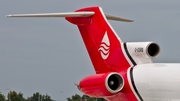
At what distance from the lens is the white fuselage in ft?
94.3

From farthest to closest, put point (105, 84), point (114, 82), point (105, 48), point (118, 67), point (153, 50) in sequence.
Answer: point (105, 48), point (118, 67), point (153, 50), point (114, 82), point (105, 84)

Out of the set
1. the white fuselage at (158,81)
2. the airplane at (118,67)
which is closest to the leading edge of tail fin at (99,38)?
the airplane at (118,67)

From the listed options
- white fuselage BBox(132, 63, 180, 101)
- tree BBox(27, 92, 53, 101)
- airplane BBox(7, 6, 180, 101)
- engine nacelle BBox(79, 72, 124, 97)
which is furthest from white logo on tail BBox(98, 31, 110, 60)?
tree BBox(27, 92, 53, 101)

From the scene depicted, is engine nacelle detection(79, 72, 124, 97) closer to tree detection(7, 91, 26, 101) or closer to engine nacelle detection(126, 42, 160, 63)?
engine nacelle detection(126, 42, 160, 63)

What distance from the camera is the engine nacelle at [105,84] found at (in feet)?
98.5

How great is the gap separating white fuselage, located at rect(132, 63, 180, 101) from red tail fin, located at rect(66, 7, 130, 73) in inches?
49.4

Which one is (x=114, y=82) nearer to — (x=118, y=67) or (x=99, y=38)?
(x=118, y=67)

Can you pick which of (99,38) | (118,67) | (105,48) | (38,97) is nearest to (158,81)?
(118,67)

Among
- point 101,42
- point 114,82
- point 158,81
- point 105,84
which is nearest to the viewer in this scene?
point 158,81

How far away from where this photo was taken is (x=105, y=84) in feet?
98.1

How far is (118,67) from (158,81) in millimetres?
2645

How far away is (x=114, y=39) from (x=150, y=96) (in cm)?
326

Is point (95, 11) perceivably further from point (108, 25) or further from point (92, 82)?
point (92, 82)

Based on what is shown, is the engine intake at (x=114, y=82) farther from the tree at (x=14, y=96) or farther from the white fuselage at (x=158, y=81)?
the tree at (x=14, y=96)
